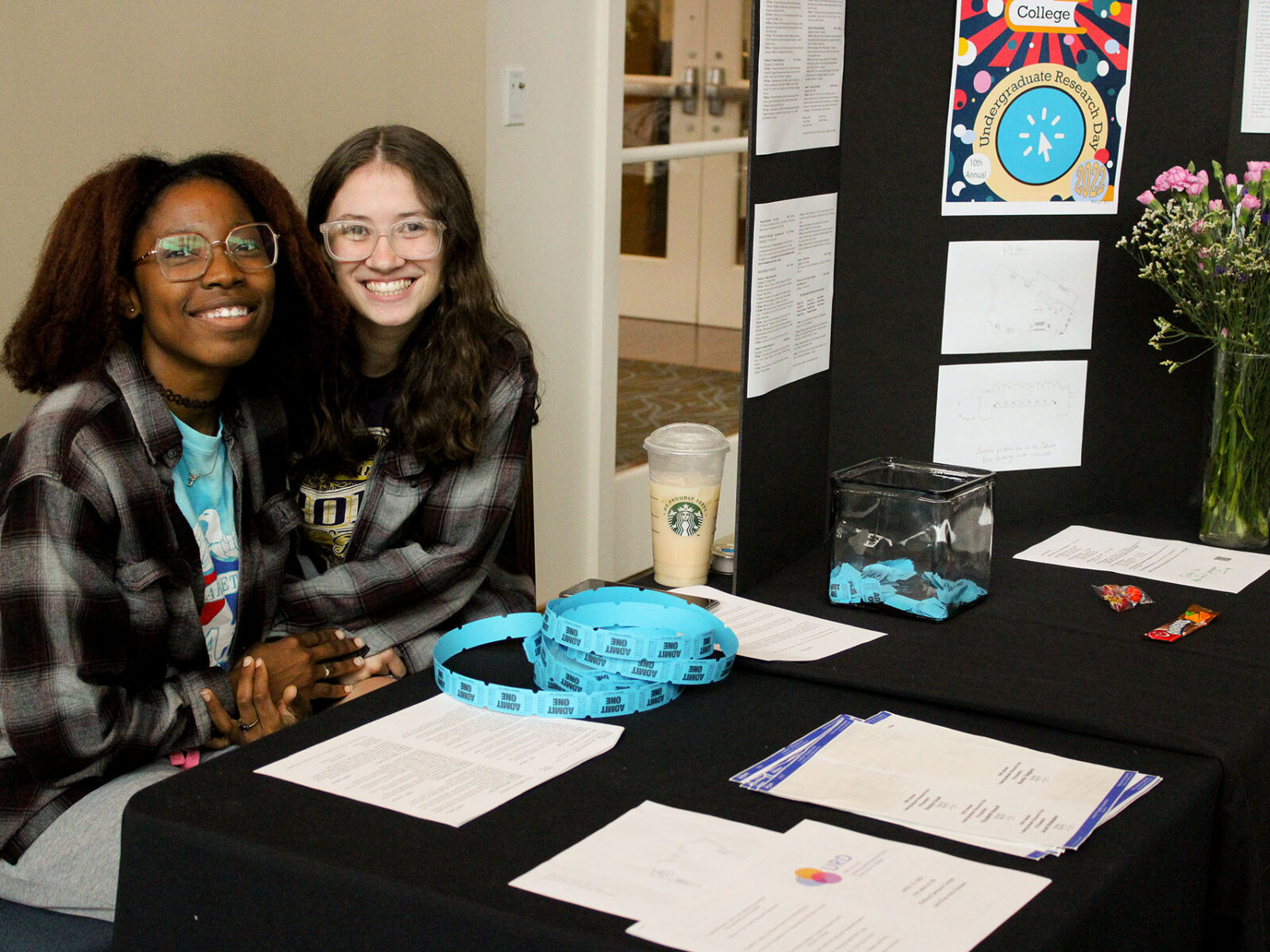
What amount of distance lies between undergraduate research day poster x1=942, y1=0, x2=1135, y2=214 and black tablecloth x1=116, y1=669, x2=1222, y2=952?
0.93 m

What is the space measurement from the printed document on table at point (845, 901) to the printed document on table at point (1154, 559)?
0.88 m

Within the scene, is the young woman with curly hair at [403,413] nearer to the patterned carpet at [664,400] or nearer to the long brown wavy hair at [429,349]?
the long brown wavy hair at [429,349]

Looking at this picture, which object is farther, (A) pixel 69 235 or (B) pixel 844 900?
(A) pixel 69 235

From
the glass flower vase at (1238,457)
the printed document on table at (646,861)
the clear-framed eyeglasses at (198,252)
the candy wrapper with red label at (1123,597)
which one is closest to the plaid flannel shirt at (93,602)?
the clear-framed eyeglasses at (198,252)

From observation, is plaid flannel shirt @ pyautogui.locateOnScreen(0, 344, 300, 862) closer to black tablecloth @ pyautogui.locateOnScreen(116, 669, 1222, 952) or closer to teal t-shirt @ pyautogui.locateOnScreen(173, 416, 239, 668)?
teal t-shirt @ pyautogui.locateOnScreen(173, 416, 239, 668)

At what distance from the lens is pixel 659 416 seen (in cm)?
376

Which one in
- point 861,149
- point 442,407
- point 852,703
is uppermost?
point 861,149

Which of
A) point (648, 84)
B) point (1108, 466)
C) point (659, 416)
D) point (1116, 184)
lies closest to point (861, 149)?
point (1116, 184)

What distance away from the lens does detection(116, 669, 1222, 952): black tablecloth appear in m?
0.90

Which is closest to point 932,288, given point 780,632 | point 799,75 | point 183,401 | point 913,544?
point 799,75

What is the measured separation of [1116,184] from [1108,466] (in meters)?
0.41

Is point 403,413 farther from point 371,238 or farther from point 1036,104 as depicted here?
point 1036,104

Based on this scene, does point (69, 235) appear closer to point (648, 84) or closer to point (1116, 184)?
point (1116, 184)

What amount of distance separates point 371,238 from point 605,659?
0.79 m
